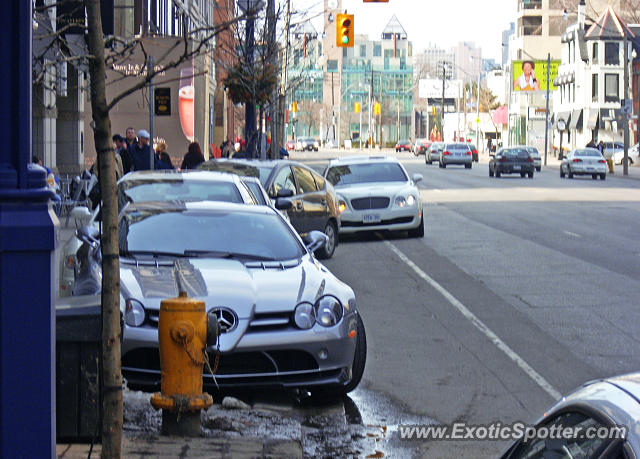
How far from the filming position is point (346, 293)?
7914 millimetres

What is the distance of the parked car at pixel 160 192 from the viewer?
10461mm

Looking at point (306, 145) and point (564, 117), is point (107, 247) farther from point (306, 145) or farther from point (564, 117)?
point (306, 145)

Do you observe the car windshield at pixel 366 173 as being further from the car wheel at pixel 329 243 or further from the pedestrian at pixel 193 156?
the car wheel at pixel 329 243

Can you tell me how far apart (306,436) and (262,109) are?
82.2ft

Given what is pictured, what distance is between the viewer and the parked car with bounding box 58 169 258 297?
10.5 meters

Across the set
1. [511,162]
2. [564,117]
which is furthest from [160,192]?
[564,117]

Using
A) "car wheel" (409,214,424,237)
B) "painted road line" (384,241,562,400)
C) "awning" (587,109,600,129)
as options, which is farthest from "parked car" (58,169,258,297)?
"awning" (587,109,600,129)

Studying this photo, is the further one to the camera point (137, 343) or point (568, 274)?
point (568, 274)

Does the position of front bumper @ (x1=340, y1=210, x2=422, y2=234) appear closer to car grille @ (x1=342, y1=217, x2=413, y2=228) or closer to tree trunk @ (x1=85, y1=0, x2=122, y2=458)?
car grille @ (x1=342, y1=217, x2=413, y2=228)

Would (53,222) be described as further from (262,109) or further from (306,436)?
(262,109)

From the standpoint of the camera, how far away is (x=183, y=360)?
6309 millimetres

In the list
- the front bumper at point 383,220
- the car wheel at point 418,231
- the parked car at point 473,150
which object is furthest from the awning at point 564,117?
the front bumper at point 383,220

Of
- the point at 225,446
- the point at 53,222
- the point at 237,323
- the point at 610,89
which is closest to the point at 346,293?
the point at 237,323

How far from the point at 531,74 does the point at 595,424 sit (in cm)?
11693
